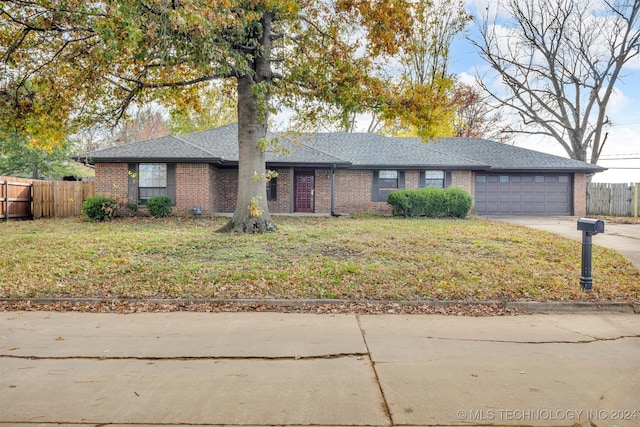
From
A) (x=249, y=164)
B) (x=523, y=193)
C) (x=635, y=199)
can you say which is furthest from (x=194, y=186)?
(x=635, y=199)

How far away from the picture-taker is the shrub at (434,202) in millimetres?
18391

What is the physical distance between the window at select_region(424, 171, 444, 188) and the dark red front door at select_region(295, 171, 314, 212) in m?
6.00

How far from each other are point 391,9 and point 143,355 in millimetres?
10133

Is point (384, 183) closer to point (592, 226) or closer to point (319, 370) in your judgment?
point (592, 226)

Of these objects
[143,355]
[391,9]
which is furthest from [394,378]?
[391,9]

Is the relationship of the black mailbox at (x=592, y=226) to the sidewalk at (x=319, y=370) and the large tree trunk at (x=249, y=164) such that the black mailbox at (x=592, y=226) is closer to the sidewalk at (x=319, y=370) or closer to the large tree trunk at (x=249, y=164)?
the sidewalk at (x=319, y=370)

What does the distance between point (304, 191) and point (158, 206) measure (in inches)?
292

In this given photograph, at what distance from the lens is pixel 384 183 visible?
21.1 meters

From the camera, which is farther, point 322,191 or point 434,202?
point 322,191

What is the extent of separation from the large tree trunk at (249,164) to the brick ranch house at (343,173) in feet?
16.8

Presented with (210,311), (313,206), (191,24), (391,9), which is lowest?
(210,311)

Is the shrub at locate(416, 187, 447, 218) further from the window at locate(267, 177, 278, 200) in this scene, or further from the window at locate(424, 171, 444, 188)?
the window at locate(267, 177, 278, 200)

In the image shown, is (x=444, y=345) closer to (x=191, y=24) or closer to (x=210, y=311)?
(x=210, y=311)

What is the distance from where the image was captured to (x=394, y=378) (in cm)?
357
